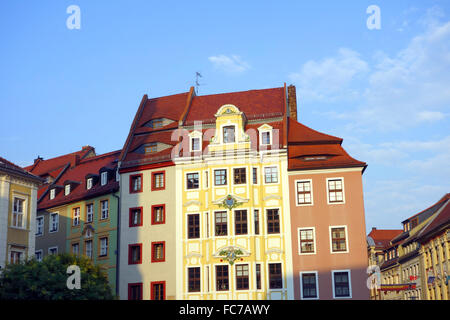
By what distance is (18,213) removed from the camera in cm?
4084

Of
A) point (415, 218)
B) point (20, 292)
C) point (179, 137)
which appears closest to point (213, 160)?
point (179, 137)

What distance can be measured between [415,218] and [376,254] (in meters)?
26.7

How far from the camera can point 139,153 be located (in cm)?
5131

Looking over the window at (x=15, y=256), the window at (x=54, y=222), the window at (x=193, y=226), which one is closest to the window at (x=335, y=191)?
the window at (x=193, y=226)

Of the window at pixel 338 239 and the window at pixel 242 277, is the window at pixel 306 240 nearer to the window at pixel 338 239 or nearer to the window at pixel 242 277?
the window at pixel 338 239

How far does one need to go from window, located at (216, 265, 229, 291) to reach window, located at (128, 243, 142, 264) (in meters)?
6.70

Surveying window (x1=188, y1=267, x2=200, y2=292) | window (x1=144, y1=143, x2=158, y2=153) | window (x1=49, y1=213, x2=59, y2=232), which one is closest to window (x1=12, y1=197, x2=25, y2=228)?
window (x1=144, y1=143, x2=158, y2=153)

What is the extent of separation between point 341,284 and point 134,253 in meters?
16.1

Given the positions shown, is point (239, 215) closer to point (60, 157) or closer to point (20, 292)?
point (20, 292)

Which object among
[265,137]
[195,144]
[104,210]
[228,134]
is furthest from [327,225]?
[104,210]

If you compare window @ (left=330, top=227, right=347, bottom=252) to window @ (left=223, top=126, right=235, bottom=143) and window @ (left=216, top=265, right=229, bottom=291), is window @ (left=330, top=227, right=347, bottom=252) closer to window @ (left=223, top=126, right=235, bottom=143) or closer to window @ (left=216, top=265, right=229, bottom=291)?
window @ (left=216, top=265, right=229, bottom=291)

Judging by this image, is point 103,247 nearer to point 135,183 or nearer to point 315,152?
point 135,183

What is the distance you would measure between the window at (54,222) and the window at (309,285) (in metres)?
23.1

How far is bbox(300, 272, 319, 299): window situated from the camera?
1727 inches
